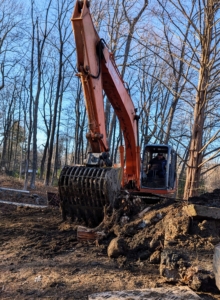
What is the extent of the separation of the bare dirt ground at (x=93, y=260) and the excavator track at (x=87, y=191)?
397 millimetres

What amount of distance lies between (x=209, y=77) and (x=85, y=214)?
459 centimetres

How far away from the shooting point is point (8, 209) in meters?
9.16

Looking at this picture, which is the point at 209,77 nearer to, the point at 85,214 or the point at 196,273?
the point at 85,214

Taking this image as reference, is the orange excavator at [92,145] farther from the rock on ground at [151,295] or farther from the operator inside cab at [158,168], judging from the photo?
the operator inside cab at [158,168]

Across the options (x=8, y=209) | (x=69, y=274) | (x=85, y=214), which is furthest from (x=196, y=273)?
(x=8, y=209)

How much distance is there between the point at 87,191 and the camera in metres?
5.89

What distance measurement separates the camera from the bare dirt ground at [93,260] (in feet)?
11.9

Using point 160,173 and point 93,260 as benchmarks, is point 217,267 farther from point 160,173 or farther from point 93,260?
point 160,173

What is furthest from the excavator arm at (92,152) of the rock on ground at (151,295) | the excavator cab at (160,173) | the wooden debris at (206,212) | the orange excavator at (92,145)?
the excavator cab at (160,173)

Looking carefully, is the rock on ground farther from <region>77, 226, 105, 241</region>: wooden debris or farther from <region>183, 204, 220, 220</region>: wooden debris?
<region>77, 226, 105, 241</region>: wooden debris

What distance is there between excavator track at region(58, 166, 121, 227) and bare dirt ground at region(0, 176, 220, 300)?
0.40 meters

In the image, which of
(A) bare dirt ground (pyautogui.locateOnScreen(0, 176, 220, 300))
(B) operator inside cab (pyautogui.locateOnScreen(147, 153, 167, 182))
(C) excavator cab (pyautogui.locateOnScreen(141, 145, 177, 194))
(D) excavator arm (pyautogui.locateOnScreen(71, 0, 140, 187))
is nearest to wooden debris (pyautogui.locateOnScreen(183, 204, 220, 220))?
(A) bare dirt ground (pyautogui.locateOnScreen(0, 176, 220, 300))

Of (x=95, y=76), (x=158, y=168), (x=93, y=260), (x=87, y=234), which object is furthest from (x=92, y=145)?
(x=158, y=168)

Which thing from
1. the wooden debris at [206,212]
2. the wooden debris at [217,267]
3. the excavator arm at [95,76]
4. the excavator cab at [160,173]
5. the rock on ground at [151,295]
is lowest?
the rock on ground at [151,295]
